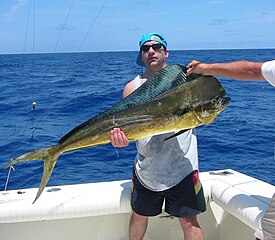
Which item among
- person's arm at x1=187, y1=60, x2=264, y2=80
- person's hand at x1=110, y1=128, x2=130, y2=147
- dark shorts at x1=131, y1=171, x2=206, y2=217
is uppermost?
person's arm at x1=187, y1=60, x2=264, y2=80

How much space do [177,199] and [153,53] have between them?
0.91m

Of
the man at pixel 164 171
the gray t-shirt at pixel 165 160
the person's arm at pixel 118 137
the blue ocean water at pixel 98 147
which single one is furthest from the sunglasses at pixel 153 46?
the blue ocean water at pixel 98 147

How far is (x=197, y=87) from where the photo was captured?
1.87 metres

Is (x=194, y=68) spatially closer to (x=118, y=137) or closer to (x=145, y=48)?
(x=118, y=137)

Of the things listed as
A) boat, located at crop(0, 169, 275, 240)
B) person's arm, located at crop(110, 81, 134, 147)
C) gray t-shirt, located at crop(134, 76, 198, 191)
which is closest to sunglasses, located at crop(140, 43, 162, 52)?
gray t-shirt, located at crop(134, 76, 198, 191)

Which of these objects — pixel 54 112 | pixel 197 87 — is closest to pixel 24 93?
pixel 54 112

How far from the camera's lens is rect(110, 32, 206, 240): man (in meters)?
2.49

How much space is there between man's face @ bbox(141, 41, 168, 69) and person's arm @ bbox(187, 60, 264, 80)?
0.57 meters

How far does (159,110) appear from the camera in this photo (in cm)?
190

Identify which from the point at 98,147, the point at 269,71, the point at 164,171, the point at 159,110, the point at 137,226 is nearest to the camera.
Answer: the point at 269,71

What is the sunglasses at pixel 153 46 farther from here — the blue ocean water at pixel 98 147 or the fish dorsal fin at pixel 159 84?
the blue ocean water at pixel 98 147

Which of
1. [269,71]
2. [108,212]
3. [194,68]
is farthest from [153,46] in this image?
[108,212]

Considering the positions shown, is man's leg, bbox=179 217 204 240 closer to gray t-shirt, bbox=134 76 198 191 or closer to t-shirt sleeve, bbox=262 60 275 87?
gray t-shirt, bbox=134 76 198 191

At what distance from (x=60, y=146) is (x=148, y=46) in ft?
2.88
